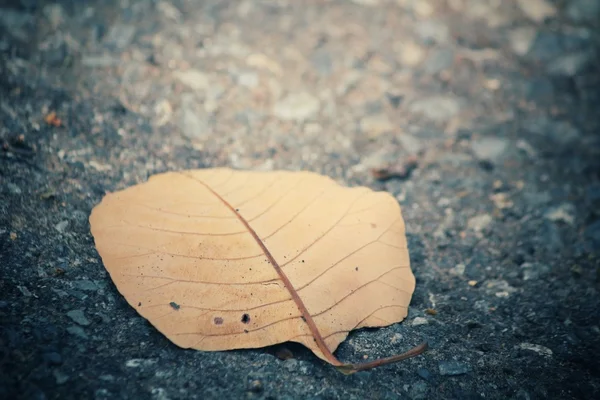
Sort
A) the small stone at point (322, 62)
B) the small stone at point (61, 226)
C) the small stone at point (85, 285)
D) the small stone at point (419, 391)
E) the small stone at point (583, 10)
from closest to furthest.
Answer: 1. the small stone at point (419, 391)
2. the small stone at point (85, 285)
3. the small stone at point (61, 226)
4. the small stone at point (322, 62)
5. the small stone at point (583, 10)

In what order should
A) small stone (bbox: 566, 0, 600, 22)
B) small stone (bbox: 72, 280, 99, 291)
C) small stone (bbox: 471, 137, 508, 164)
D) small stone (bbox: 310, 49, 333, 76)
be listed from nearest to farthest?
small stone (bbox: 72, 280, 99, 291), small stone (bbox: 471, 137, 508, 164), small stone (bbox: 310, 49, 333, 76), small stone (bbox: 566, 0, 600, 22)

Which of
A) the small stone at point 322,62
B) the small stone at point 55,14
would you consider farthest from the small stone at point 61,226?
the small stone at point 322,62

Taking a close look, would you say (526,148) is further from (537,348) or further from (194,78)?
(194,78)

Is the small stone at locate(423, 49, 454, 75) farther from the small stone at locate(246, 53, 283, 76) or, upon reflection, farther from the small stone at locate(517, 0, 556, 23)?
the small stone at locate(246, 53, 283, 76)

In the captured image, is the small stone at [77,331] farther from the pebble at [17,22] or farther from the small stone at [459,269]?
the pebble at [17,22]

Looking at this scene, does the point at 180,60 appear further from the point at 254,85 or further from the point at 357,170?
the point at 357,170

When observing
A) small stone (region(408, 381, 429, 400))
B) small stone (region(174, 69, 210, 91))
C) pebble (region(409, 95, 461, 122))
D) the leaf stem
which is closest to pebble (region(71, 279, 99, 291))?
the leaf stem

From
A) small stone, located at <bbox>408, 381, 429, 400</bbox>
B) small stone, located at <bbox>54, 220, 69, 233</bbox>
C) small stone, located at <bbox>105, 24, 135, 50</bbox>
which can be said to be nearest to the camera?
small stone, located at <bbox>408, 381, 429, 400</bbox>
